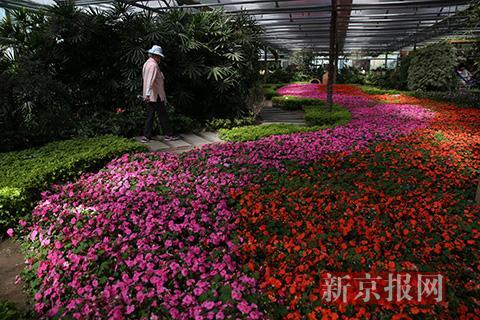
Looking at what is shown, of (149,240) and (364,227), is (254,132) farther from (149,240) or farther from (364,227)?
(149,240)

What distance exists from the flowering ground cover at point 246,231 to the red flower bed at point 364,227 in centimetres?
1

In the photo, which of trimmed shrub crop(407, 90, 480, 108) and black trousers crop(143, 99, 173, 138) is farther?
trimmed shrub crop(407, 90, 480, 108)

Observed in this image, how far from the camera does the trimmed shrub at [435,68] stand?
1371 centimetres

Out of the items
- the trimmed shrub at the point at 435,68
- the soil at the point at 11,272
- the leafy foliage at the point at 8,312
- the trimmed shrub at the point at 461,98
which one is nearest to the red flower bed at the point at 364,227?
the leafy foliage at the point at 8,312

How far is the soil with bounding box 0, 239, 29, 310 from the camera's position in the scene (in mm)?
2523

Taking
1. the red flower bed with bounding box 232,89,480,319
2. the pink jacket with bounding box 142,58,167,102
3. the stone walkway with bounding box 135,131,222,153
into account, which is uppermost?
the pink jacket with bounding box 142,58,167,102

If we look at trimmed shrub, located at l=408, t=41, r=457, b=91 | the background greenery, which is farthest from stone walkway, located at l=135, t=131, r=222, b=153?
trimmed shrub, located at l=408, t=41, r=457, b=91

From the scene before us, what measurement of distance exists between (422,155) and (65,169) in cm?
480

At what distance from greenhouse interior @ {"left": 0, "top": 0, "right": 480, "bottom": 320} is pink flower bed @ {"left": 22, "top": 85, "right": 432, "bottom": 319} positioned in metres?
0.02

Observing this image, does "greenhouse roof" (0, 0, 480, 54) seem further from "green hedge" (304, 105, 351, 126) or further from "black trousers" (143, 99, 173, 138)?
"black trousers" (143, 99, 173, 138)

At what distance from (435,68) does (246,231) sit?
14355 millimetres

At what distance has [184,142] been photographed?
6512 mm

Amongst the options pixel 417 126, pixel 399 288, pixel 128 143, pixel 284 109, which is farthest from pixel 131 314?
pixel 284 109

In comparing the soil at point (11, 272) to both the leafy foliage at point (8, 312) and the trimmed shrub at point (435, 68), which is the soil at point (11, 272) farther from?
the trimmed shrub at point (435, 68)
